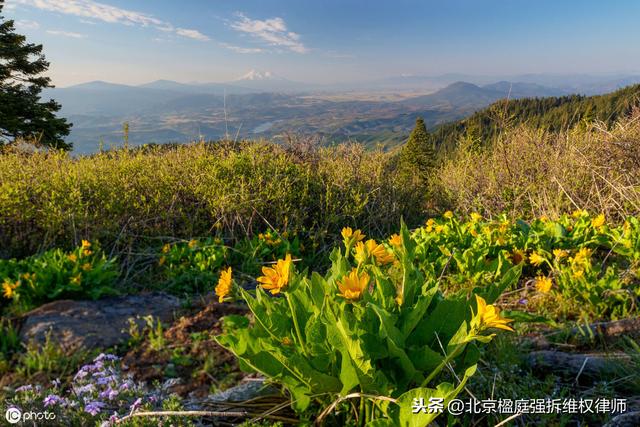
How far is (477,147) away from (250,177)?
15.0ft

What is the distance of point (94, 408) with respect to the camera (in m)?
1.53

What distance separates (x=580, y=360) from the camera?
1.83 m

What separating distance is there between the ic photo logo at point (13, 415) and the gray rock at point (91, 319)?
0.80 meters

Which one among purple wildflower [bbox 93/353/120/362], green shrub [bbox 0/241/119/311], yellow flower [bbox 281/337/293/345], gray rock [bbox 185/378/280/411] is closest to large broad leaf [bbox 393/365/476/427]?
yellow flower [bbox 281/337/293/345]

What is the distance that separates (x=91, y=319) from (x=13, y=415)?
115 cm

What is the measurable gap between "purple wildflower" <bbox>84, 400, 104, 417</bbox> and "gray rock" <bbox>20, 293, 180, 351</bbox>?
0.80 meters

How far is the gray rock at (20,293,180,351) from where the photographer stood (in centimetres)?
233

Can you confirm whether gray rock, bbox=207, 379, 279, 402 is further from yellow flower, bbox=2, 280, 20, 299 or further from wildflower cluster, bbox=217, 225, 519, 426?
yellow flower, bbox=2, 280, 20, 299

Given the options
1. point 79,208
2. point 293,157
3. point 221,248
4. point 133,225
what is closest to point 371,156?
point 293,157

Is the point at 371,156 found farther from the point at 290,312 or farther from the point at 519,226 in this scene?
the point at 290,312

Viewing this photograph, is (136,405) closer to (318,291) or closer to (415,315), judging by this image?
(318,291)

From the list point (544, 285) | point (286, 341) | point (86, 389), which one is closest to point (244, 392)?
point (286, 341)

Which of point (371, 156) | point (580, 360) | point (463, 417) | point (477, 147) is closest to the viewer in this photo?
point (463, 417)

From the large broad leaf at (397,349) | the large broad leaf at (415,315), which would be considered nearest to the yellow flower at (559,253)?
the large broad leaf at (415,315)
